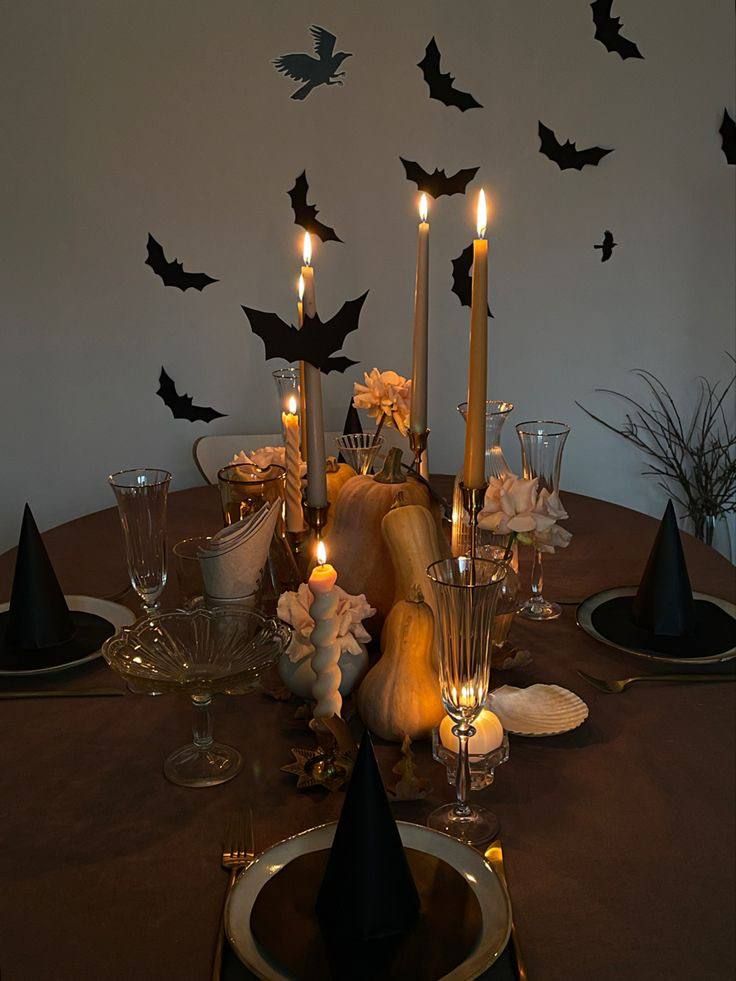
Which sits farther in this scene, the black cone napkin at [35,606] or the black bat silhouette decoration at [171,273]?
the black bat silhouette decoration at [171,273]

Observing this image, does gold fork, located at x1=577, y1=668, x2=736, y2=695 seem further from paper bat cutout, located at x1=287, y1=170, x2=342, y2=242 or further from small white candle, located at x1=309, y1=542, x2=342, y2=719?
paper bat cutout, located at x1=287, y1=170, x2=342, y2=242

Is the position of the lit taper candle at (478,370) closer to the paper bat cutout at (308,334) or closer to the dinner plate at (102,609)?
the paper bat cutout at (308,334)

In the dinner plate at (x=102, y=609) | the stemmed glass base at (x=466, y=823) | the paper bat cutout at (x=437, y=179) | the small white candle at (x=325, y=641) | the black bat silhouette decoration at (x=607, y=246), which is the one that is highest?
the paper bat cutout at (x=437, y=179)

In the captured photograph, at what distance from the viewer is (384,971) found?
0.70m

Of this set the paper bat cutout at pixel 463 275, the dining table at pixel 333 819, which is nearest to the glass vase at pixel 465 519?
the dining table at pixel 333 819

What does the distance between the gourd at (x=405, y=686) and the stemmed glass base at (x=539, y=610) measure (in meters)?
0.35

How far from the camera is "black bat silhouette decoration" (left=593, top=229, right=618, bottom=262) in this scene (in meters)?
2.48

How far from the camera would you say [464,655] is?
861mm

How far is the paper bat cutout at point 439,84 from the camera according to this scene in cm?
235

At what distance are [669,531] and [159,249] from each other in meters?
1.66

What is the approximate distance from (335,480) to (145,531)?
0.28m

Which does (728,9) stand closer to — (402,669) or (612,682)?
(612,682)

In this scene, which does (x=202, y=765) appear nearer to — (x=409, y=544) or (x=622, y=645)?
(x=409, y=544)

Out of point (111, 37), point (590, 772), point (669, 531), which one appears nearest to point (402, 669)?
point (590, 772)
